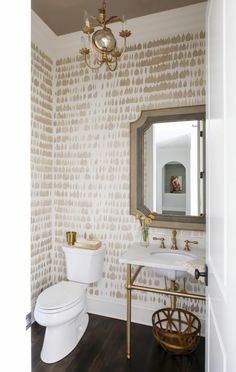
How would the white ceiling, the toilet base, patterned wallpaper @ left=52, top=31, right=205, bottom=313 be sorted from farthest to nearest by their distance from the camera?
patterned wallpaper @ left=52, top=31, right=205, bottom=313
the white ceiling
the toilet base

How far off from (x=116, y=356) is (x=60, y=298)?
0.63m

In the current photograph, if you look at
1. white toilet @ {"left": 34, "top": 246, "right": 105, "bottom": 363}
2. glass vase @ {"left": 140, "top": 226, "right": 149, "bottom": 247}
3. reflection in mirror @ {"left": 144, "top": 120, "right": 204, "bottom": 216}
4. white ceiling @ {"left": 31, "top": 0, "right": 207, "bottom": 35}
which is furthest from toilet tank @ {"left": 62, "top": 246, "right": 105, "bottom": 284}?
white ceiling @ {"left": 31, "top": 0, "right": 207, "bottom": 35}

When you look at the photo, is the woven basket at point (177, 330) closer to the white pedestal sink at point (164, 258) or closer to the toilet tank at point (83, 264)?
the white pedestal sink at point (164, 258)

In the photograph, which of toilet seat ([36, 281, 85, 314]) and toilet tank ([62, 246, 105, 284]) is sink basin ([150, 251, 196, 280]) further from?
toilet seat ([36, 281, 85, 314])

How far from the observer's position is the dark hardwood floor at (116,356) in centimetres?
175

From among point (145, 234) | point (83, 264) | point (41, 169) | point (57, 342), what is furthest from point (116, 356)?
point (41, 169)

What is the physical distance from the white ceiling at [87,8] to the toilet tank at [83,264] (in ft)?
7.29

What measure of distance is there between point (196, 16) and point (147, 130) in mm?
1084

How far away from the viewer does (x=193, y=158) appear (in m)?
2.14

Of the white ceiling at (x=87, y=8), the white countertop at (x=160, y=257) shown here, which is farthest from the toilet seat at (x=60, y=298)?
the white ceiling at (x=87, y=8)

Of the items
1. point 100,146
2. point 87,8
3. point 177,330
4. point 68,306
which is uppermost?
point 87,8

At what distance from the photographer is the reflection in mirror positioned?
2127mm

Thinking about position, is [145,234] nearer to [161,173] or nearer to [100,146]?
[161,173]

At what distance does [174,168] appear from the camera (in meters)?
2.20
